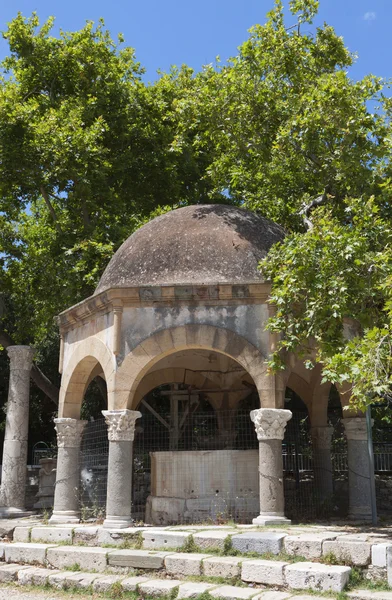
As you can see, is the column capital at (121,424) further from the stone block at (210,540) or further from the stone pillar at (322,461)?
the stone pillar at (322,461)

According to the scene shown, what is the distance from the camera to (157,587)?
7992 mm

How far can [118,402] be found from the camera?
10.9 meters

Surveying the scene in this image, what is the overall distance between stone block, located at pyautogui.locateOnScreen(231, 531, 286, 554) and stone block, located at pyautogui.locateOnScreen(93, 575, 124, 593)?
1662 mm

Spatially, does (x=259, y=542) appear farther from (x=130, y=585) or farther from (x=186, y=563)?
(x=130, y=585)

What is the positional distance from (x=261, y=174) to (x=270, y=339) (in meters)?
6.77

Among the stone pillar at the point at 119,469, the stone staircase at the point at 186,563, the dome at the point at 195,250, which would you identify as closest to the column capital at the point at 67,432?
the stone pillar at the point at 119,469

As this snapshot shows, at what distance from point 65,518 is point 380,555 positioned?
630cm

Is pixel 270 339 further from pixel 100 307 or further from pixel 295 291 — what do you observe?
pixel 100 307

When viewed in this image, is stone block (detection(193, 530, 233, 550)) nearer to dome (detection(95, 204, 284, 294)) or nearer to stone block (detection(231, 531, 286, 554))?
stone block (detection(231, 531, 286, 554))

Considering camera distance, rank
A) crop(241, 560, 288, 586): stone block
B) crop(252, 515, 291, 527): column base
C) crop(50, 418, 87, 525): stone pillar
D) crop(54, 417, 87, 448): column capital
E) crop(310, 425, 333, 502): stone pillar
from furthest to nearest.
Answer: crop(310, 425, 333, 502): stone pillar, crop(54, 417, 87, 448): column capital, crop(50, 418, 87, 525): stone pillar, crop(252, 515, 291, 527): column base, crop(241, 560, 288, 586): stone block

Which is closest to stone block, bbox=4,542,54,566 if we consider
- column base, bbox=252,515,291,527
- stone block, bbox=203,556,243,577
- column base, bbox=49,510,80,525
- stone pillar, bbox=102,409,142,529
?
stone pillar, bbox=102,409,142,529

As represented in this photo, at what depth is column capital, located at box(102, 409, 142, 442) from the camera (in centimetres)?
1085

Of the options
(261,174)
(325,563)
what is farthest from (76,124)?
(325,563)

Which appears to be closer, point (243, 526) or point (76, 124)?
point (243, 526)
